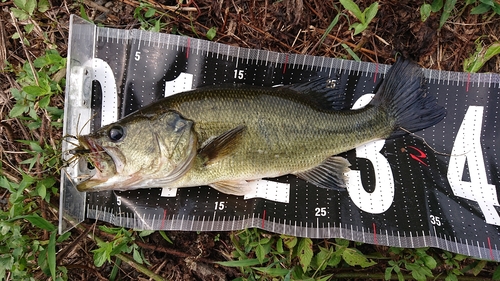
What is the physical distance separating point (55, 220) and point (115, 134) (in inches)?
52.3

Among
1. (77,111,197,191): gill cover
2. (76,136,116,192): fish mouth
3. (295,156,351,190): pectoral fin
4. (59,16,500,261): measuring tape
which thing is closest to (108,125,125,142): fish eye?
(77,111,197,191): gill cover

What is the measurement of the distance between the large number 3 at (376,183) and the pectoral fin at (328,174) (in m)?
0.12

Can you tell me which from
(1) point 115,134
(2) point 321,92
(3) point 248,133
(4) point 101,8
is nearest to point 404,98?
(2) point 321,92

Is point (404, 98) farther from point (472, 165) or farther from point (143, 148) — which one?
point (143, 148)

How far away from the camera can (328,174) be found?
3396mm

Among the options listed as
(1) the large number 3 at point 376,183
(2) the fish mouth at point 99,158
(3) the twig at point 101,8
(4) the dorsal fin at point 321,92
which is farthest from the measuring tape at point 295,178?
(2) the fish mouth at point 99,158

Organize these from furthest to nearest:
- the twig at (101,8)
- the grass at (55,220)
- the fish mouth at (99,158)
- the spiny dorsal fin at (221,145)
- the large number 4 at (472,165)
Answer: the twig at (101,8)
the large number 4 at (472,165)
the grass at (55,220)
the spiny dorsal fin at (221,145)
the fish mouth at (99,158)

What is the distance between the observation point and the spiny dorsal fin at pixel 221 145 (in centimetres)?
299

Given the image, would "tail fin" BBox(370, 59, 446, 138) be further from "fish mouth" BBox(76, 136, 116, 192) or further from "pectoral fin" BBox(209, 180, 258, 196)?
"fish mouth" BBox(76, 136, 116, 192)

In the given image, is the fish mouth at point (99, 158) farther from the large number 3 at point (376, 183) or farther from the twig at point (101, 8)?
the large number 3 at point (376, 183)

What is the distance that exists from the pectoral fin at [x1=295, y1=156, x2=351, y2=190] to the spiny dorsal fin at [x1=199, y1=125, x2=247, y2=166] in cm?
79

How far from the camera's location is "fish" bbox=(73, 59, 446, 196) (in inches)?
115

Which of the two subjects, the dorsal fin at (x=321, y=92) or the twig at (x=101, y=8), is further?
the twig at (x=101, y=8)

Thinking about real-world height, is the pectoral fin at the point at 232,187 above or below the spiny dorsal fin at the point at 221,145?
below
